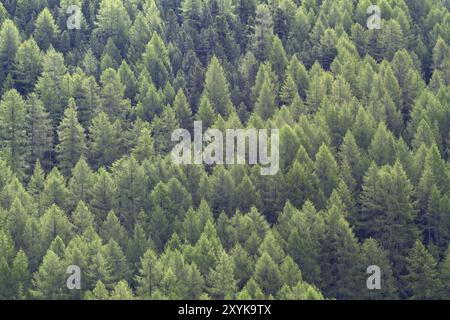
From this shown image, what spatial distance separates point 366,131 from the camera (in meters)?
119

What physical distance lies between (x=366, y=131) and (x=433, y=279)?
24461 millimetres

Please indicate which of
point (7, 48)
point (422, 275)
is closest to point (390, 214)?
point (422, 275)

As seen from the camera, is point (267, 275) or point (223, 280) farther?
point (267, 275)

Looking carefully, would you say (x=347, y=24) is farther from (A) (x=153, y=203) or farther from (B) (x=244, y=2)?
(A) (x=153, y=203)

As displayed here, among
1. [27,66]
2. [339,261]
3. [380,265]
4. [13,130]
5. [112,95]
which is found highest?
[27,66]

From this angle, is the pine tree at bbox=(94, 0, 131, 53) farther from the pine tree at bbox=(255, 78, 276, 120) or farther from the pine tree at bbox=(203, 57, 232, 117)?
the pine tree at bbox=(255, 78, 276, 120)

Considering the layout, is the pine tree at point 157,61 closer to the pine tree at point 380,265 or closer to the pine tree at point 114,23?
the pine tree at point 114,23

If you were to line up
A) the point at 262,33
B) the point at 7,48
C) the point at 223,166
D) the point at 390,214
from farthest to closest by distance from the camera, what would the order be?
the point at 262,33, the point at 7,48, the point at 223,166, the point at 390,214

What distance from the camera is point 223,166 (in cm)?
10931

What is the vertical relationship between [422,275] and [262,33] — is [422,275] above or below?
below

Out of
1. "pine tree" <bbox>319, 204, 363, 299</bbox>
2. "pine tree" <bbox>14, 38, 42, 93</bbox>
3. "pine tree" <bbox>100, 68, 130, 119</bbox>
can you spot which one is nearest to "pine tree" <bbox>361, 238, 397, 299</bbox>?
"pine tree" <bbox>319, 204, 363, 299</bbox>

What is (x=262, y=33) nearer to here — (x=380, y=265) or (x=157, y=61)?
(x=157, y=61)
